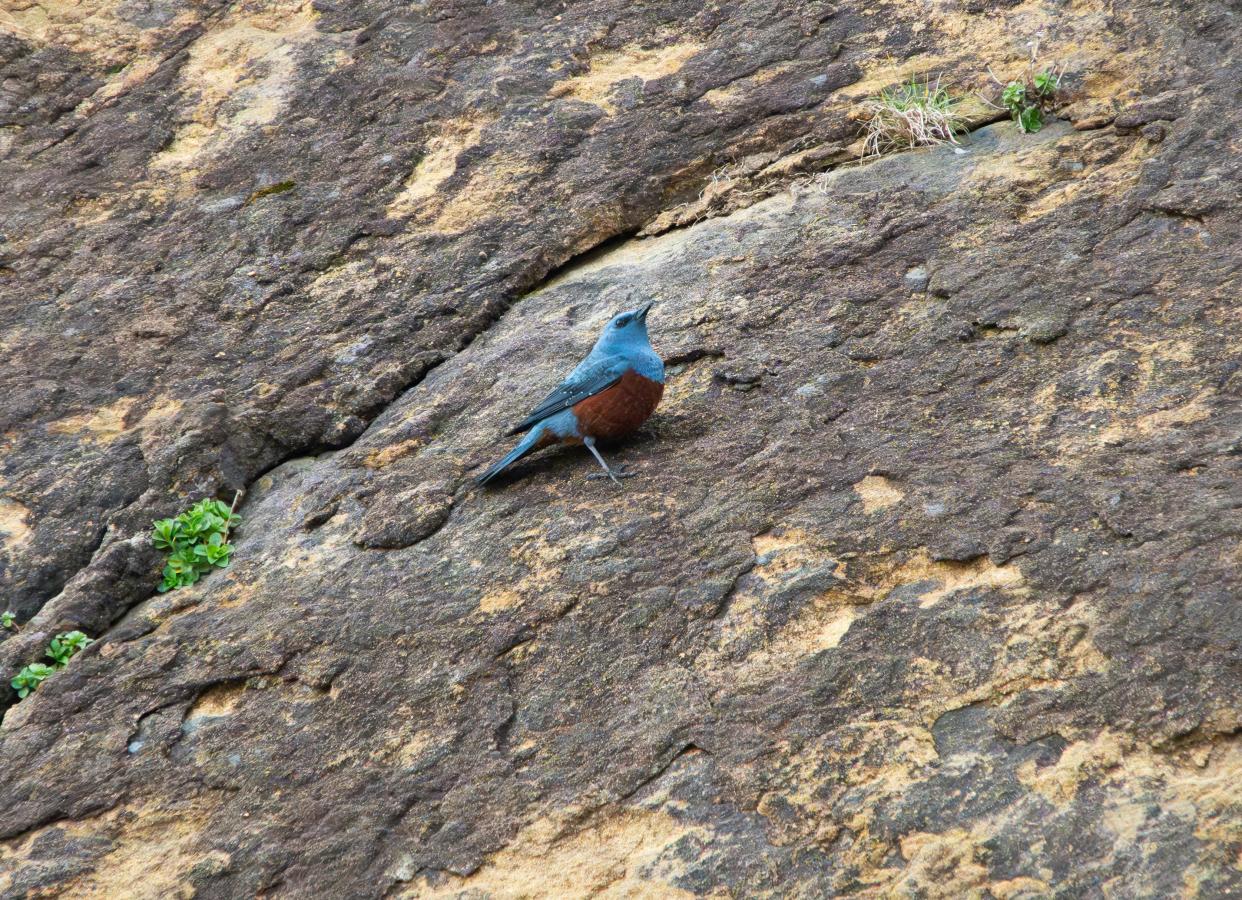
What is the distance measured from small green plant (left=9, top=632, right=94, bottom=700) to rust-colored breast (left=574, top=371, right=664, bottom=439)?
249 cm

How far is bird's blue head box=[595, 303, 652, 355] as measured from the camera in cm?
547

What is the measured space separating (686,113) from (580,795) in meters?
4.84

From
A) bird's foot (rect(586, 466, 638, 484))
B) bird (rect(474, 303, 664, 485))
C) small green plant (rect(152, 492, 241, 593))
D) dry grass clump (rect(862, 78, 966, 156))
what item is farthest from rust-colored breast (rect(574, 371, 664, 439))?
dry grass clump (rect(862, 78, 966, 156))

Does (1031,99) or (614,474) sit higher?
(1031,99)

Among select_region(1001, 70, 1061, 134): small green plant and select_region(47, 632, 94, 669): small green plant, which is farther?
select_region(1001, 70, 1061, 134): small green plant

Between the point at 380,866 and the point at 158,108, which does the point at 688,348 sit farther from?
the point at 158,108

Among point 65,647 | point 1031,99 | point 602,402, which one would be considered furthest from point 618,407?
point 1031,99

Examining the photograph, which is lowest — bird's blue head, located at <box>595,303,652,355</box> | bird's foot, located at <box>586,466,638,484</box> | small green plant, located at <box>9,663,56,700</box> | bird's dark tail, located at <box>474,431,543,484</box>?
bird's foot, located at <box>586,466,638,484</box>

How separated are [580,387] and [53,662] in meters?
2.74

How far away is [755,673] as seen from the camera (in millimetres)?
4145

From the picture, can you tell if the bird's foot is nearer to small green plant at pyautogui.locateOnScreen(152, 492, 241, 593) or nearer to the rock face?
the rock face

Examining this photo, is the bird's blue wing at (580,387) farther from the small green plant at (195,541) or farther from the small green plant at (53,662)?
the small green plant at (53,662)

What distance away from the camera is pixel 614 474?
531cm

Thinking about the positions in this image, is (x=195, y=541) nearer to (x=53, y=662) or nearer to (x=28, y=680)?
(x=53, y=662)
